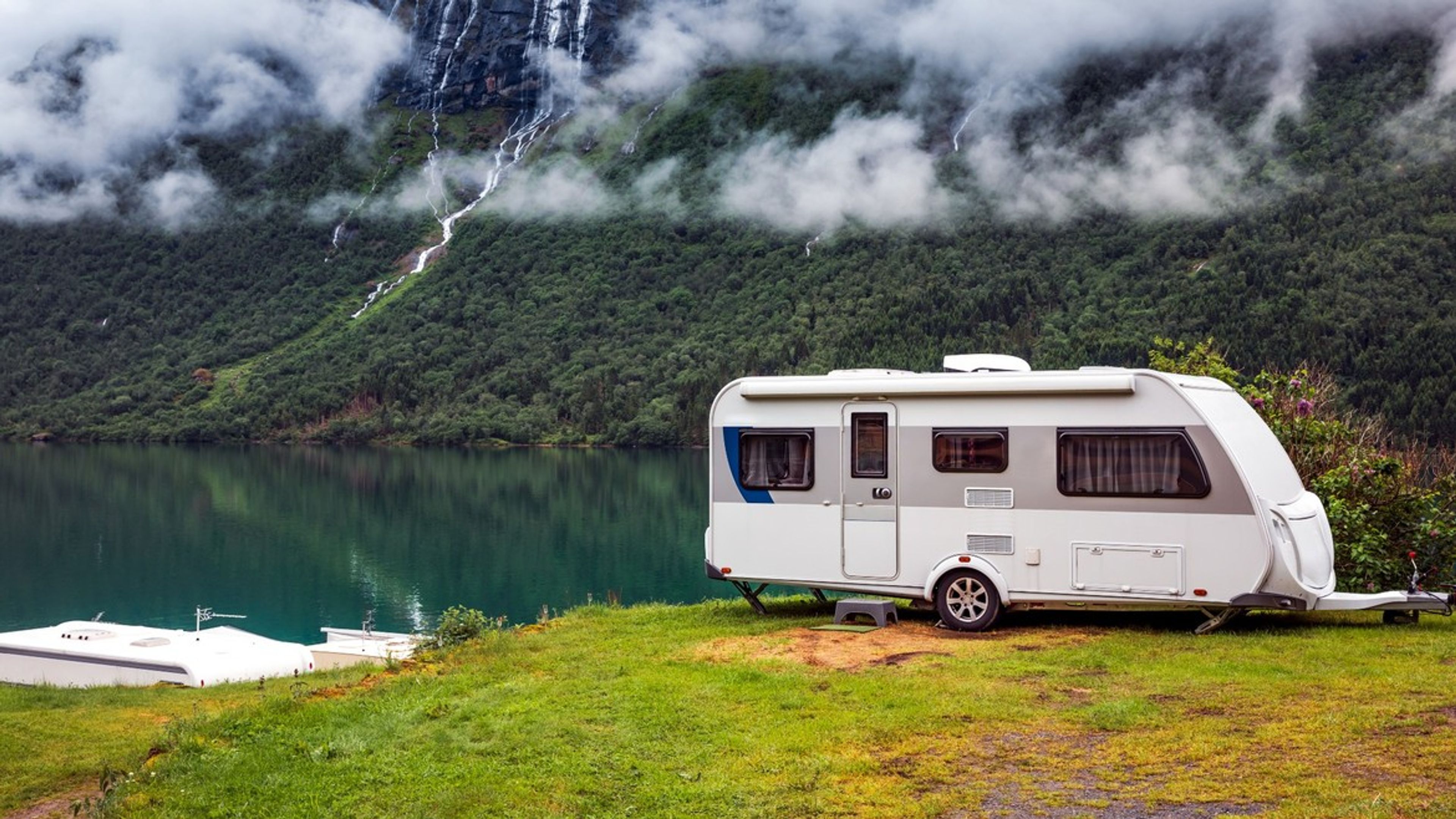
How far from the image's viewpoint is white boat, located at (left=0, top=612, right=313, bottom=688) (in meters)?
23.5

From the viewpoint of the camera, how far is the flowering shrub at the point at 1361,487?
49.2 ft

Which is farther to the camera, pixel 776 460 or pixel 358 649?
pixel 358 649

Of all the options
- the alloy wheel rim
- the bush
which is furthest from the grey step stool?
the bush

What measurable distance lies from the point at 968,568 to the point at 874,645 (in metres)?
1.37

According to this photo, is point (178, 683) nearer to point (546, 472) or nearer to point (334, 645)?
point (334, 645)

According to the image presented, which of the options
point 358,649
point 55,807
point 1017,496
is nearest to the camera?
point 55,807

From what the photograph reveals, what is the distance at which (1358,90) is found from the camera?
176 meters

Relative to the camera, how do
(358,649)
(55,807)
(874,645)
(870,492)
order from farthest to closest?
(358,649), (870,492), (874,645), (55,807)

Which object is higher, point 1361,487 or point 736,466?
point 736,466

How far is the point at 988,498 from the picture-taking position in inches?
521

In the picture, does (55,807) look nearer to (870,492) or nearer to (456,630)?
(456,630)

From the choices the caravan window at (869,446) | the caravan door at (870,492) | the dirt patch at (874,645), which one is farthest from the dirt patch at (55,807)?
the caravan window at (869,446)

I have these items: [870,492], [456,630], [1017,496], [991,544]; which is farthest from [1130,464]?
[456,630]

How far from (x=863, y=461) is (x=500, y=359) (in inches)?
6577
